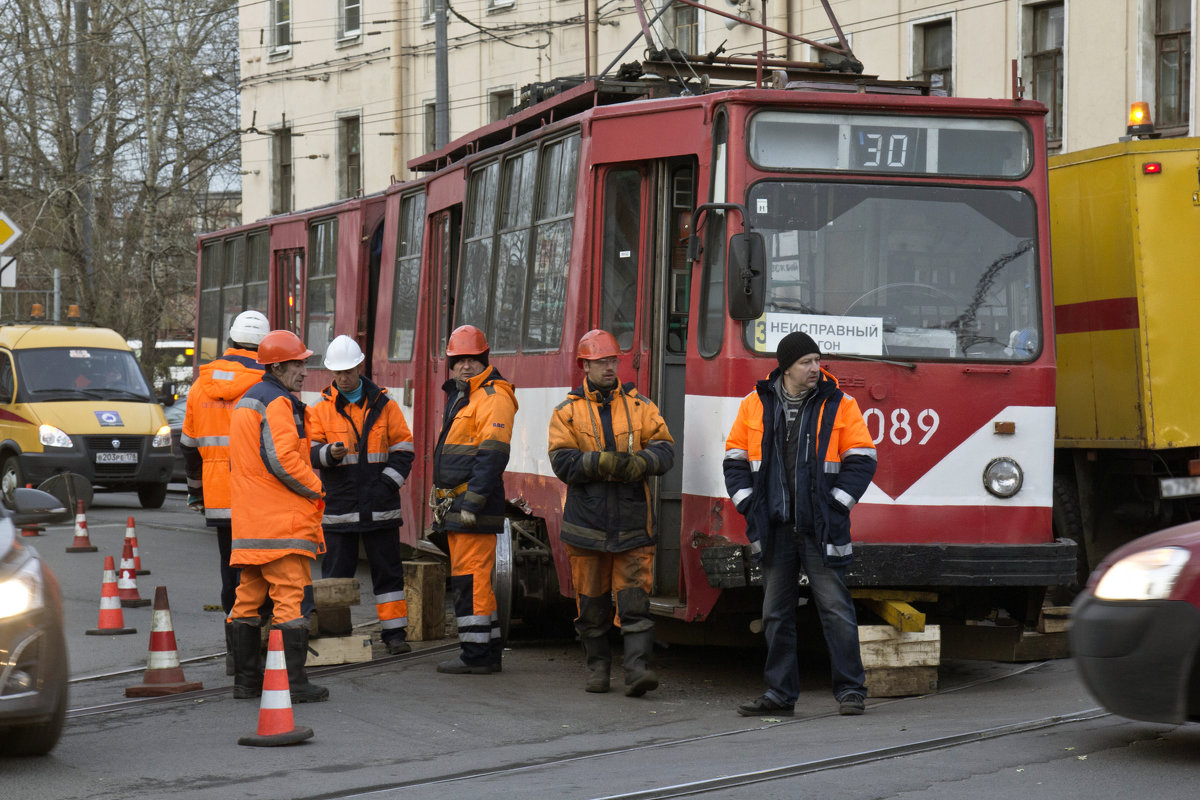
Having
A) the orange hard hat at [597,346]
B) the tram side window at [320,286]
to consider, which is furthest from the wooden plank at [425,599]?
the tram side window at [320,286]

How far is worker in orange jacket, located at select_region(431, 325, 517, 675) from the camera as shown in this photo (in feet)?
32.9

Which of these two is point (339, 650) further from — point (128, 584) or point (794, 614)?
point (128, 584)

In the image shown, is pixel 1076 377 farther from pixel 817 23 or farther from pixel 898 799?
pixel 817 23

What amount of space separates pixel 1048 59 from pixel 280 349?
698 inches

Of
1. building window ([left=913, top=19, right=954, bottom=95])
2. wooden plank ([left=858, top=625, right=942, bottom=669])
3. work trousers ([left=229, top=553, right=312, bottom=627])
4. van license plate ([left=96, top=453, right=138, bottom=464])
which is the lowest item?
wooden plank ([left=858, top=625, right=942, bottom=669])

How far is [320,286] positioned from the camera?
17.8 meters

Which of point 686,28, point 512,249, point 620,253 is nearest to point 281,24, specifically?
point 686,28

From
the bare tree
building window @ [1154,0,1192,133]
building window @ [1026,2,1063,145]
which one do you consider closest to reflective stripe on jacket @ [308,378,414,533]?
building window @ [1154,0,1192,133]

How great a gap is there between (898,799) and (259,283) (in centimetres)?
1500

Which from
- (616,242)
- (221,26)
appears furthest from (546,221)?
(221,26)

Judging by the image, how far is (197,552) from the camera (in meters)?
18.0

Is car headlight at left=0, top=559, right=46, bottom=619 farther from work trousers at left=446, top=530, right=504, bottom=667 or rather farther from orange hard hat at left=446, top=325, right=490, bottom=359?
orange hard hat at left=446, top=325, right=490, bottom=359

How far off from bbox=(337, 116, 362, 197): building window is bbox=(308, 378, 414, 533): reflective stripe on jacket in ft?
98.4

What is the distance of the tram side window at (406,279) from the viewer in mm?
14320
